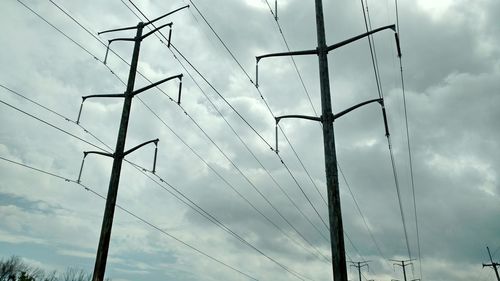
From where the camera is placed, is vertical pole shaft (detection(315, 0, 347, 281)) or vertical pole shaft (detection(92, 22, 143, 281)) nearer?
vertical pole shaft (detection(315, 0, 347, 281))

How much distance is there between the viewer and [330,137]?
35.8 ft

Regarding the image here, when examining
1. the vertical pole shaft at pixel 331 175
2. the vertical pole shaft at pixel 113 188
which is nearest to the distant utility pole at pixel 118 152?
the vertical pole shaft at pixel 113 188

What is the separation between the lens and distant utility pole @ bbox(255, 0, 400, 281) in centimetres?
951

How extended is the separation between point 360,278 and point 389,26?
6651 cm

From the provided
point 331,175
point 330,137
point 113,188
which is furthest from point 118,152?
point 331,175

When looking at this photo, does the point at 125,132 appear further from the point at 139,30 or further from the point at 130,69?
the point at 139,30

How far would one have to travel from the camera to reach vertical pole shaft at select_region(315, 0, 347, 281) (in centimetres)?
945

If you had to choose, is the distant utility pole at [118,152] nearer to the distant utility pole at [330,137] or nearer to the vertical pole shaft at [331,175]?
the distant utility pole at [330,137]

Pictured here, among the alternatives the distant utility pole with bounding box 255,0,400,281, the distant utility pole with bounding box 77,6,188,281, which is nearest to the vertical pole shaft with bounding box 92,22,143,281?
the distant utility pole with bounding box 77,6,188,281

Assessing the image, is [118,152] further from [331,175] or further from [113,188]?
[331,175]

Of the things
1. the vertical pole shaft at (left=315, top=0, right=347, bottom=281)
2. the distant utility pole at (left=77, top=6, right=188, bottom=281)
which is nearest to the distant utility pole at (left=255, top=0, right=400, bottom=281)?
the vertical pole shaft at (left=315, top=0, right=347, bottom=281)

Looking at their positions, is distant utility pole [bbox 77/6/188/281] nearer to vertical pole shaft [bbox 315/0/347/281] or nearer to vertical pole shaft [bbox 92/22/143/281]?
vertical pole shaft [bbox 92/22/143/281]

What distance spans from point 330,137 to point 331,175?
1.20 metres

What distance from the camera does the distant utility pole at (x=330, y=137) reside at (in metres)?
9.51
